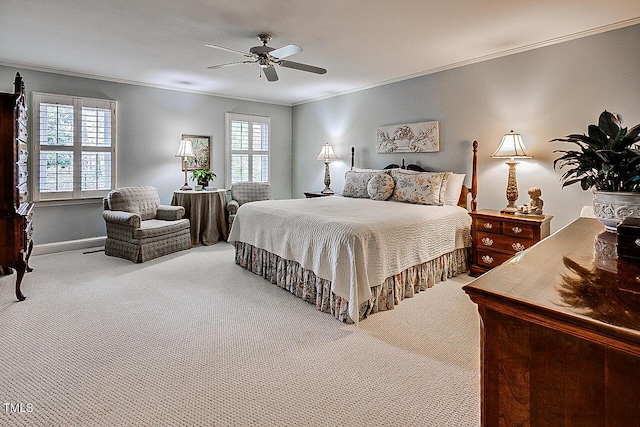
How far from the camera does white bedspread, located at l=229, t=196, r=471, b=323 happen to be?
283cm

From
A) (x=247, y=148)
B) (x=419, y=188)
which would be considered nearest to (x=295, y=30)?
(x=419, y=188)

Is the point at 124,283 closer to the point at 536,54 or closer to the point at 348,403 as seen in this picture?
the point at 348,403

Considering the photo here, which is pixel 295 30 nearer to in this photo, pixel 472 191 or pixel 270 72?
pixel 270 72

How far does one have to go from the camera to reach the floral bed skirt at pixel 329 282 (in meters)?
3.00

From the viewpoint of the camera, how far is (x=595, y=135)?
1289 mm

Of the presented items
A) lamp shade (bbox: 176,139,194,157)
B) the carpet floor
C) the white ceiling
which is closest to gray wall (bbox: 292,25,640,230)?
the white ceiling

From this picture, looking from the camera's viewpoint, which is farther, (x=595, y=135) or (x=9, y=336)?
(x=9, y=336)

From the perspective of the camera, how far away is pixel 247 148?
6.94 m

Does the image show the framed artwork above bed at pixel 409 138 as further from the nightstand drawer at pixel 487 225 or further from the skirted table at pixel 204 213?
the skirted table at pixel 204 213

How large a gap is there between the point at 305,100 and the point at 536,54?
4.17 m

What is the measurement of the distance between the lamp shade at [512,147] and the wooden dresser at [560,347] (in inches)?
119

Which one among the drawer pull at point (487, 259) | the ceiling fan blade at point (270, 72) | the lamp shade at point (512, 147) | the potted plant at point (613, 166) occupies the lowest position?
the drawer pull at point (487, 259)

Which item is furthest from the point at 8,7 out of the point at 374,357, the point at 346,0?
the point at 374,357

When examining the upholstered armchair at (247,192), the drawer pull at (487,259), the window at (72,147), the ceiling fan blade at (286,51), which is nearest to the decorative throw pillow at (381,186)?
the drawer pull at (487,259)
